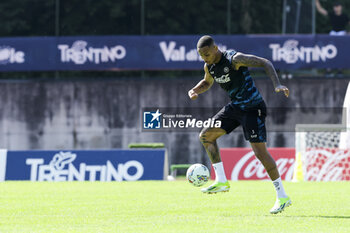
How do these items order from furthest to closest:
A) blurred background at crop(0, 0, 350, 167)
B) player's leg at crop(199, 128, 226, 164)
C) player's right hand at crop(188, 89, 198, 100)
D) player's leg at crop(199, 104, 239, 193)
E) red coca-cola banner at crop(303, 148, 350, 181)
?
blurred background at crop(0, 0, 350, 167) → red coca-cola banner at crop(303, 148, 350, 181) → player's right hand at crop(188, 89, 198, 100) → player's leg at crop(199, 128, 226, 164) → player's leg at crop(199, 104, 239, 193)

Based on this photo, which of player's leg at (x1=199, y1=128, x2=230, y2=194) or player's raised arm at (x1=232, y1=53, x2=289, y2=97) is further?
player's leg at (x1=199, y1=128, x2=230, y2=194)

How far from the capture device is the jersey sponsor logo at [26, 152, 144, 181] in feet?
64.6

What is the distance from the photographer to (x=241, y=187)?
15031 millimetres

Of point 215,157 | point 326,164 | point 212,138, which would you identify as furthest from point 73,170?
point 212,138

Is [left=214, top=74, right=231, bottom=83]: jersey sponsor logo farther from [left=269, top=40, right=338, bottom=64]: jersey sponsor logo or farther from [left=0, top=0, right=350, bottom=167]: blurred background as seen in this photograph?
[left=269, top=40, right=338, bottom=64]: jersey sponsor logo

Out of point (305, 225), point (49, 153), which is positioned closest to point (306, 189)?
point (305, 225)

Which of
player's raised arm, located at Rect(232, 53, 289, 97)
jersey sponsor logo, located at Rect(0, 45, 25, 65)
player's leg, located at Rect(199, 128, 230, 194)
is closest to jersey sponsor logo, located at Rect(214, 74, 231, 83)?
player's raised arm, located at Rect(232, 53, 289, 97)

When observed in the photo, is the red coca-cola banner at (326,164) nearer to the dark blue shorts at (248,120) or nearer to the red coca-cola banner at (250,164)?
the red coca-cola banner at (250,164)

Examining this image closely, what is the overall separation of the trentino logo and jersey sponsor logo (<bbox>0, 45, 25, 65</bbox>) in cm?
449

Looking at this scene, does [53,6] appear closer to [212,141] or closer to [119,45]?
[119,45]

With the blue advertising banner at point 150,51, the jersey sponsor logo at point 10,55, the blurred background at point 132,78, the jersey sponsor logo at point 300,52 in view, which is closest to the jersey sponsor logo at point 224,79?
the blue advertising banner at point 150,51

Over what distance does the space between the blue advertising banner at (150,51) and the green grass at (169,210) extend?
32.3ft

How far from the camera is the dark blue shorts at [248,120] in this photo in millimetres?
10102

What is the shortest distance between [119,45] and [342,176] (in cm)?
891
